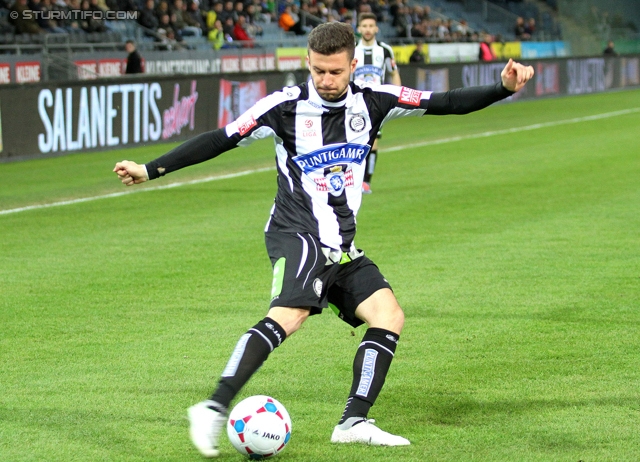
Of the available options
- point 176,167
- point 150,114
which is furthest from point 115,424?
point 150,114

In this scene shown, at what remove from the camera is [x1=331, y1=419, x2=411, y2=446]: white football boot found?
4465mm

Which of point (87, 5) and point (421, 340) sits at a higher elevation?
point (87, 5)

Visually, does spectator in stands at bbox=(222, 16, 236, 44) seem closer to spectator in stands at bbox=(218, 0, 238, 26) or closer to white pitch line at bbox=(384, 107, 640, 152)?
spectator in stands at bbox=(218, 0, 238, 26)

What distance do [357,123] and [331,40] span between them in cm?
48

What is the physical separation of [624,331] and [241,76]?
17153 mm

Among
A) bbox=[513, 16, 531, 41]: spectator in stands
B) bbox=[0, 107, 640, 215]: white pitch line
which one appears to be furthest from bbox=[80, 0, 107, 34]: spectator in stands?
bbox=[513, 16, 531, 41]: spectator in stands

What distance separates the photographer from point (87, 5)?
2464 centimetres

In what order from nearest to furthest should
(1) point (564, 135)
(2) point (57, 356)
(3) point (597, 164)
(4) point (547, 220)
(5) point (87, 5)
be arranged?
(2) point (57, 356) < (4) point (547, 220) < (3) point (597, 164) < (1) point (564, 135) < (5) point (87, 5)

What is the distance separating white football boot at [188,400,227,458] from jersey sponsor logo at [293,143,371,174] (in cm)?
120

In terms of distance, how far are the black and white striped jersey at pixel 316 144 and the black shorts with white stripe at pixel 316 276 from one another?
2.5 inches

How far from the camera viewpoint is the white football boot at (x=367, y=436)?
4.46 metres

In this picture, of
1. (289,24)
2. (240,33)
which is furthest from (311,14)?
(240,33)

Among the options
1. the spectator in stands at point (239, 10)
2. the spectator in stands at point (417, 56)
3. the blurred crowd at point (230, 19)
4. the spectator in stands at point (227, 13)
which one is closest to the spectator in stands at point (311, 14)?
the blurred crowd at point (230, 19)

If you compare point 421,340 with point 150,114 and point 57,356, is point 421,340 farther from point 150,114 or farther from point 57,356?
point 150,114
